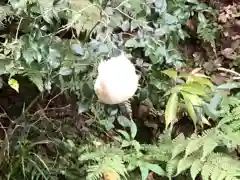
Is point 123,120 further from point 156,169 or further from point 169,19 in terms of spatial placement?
point 169,19

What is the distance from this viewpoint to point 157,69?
1.97 m

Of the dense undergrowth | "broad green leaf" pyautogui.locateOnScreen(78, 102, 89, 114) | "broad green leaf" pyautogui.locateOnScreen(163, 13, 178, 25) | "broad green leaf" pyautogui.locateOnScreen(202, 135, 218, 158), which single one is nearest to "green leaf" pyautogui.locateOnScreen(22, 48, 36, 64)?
the dense undergrowth

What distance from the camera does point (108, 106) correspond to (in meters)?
1.93

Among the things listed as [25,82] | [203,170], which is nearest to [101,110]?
[25,82]

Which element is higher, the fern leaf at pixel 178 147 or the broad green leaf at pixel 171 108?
the broad green leaf at pixel 171 108

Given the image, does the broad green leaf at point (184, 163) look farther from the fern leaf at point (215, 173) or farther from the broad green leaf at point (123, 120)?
the broad green leaf at point (123, 120)

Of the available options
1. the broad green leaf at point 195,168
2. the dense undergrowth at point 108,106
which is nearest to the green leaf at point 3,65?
the dense undergrowth at point 108,106

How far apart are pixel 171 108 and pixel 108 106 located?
0.23 m

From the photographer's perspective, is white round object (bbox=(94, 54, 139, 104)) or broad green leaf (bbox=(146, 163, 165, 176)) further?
broad green leaf (bbox=(146, 163, 165, 176))

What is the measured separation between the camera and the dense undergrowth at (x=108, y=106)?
1.79m

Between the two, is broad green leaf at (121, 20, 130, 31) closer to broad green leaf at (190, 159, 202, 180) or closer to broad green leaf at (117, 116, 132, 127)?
broad green leaf at (117, 116, 132, 127)

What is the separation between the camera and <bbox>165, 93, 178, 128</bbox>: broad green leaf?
1844 millimetres

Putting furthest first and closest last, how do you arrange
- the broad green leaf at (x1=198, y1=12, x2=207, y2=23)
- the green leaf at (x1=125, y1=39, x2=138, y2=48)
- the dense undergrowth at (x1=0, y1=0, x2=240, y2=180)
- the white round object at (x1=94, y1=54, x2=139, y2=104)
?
the broad green leaf at (x1=198, y1=12, x2=207, y2=23) → the green leaf at (x1=125, y1=39, x2=138, y2=48) → the dense undergrowth at (x1=0, y1=0, x2=240, y2=180) → the white round object at (x1=94, y1=54, x2=139, y2=104)

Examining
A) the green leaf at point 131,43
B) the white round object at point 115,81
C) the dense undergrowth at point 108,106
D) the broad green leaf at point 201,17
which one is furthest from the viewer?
the broad green leaf at point 201,17
